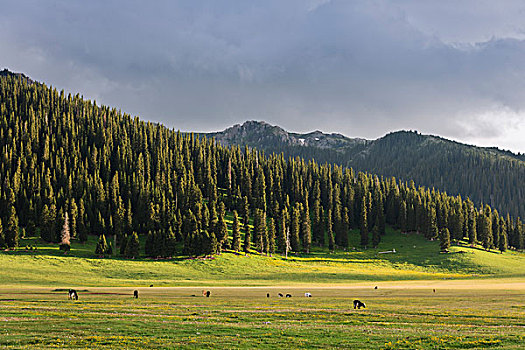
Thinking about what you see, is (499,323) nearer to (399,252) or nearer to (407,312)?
(407,312)

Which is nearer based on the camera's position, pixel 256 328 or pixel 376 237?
pixel 256 328

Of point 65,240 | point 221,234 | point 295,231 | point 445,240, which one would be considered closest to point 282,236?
point 295,231

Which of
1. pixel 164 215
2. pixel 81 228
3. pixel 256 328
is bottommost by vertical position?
pixel 256 328

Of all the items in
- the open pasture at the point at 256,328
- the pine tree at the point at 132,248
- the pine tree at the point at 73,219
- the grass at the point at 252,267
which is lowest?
the grass at the point at 252,267

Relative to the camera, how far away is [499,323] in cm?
3189

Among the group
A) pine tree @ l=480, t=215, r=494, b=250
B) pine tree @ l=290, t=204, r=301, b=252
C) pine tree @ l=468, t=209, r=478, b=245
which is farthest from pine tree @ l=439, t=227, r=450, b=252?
pine tree @ l=290, t=204, r=301, b=252

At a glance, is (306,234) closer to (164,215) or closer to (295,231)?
(295,231)

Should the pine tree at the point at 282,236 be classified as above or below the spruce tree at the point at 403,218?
below

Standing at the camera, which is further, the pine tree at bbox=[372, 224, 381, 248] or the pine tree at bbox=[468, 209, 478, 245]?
the pine tree at bbox=[372, 224, 381, 248]

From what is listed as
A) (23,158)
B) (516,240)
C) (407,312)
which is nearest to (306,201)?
(516,240)

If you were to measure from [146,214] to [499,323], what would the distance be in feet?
→ 463

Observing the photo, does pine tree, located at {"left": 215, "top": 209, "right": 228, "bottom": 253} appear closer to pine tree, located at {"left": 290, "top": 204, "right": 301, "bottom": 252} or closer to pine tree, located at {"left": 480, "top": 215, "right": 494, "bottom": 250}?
pine tree, located at {"left": 290, "top": 204, "right": 301, "bottom": 252}

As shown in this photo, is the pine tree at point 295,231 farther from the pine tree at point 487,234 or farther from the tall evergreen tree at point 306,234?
the pine tree at point 487,234

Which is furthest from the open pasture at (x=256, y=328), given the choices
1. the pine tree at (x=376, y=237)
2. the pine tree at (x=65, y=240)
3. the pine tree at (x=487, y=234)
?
the pine tree at (x=487, y=234)
